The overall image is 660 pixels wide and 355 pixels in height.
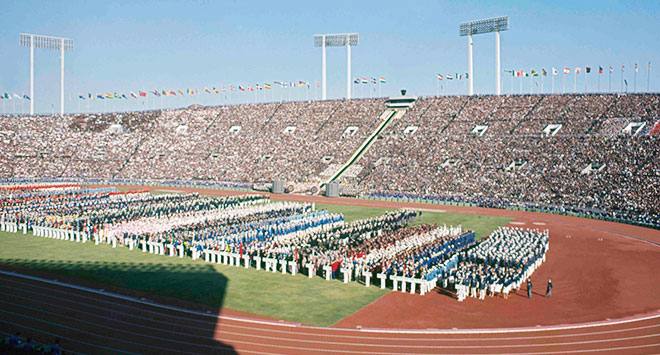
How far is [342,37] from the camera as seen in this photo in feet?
252

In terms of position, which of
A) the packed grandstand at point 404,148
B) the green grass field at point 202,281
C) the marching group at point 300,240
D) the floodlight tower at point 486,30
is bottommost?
the green grass field at point 202,281

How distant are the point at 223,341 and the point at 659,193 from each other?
3655cm

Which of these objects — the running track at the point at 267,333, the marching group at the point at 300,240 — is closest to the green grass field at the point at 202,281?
the marching group at the point at 300,240

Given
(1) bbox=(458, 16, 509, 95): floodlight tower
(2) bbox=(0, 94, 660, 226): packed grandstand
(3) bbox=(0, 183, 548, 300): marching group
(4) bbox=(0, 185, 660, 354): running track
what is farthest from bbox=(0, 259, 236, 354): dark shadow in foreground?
(1) bbox=(458, 16, 509, 95): floodlight tower

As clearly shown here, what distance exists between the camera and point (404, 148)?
59250mm

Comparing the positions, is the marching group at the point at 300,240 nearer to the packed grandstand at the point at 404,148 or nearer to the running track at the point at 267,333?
the running track at the point at 267,333

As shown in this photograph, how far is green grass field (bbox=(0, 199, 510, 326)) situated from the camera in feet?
55.6

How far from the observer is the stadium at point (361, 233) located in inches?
592

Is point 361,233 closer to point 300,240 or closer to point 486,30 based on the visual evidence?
point 300,240

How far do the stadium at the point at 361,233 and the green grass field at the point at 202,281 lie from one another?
0.12 m

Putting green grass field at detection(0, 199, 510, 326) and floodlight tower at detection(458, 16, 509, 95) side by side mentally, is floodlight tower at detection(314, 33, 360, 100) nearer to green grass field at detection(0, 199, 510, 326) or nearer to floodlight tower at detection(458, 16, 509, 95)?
floodlight tower at detection(458, 16, 509, 95)

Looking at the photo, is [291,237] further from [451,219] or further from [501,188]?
[501,188]

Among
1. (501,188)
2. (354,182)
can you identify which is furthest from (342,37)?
(501,188)

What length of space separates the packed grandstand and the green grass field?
27.0 metres
